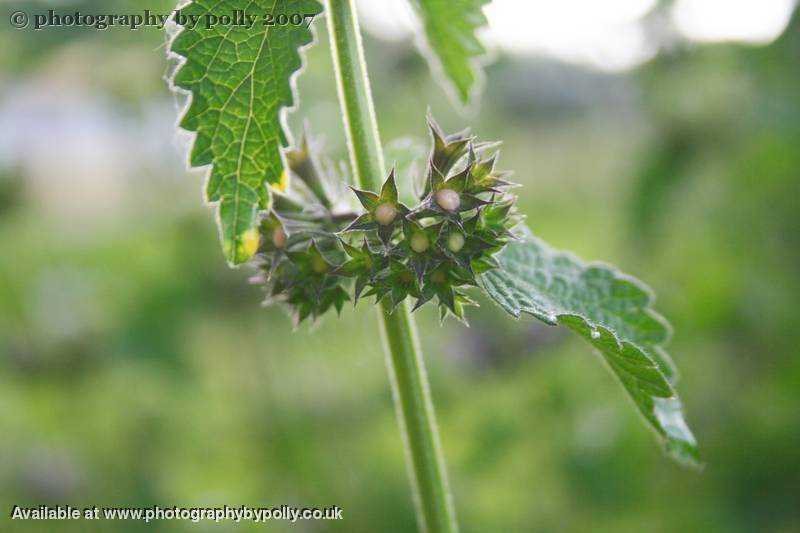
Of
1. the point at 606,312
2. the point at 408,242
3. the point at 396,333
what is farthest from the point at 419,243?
the point at 606,312

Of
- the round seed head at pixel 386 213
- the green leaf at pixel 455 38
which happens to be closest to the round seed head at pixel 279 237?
the round seed head at pixel 386 213

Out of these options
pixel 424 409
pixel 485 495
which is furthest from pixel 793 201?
pixel 424 409

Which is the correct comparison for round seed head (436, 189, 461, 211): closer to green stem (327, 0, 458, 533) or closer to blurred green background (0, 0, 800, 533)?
green stem (327, 0, 458, 533)

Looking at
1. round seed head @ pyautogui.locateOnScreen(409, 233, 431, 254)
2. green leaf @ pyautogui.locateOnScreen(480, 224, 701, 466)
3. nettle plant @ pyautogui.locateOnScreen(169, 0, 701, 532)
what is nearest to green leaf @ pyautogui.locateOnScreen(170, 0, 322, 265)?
nettle plant @ pyautogui.locateOnScreen(169, 0, 701, 532)

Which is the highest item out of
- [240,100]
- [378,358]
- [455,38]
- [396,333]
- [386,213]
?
[378,358]

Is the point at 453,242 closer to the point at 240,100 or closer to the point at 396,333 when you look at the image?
the point at 396,333

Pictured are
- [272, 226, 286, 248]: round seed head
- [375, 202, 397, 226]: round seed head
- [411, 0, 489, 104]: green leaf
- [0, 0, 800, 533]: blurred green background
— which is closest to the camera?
[375, 202, 397, 226]: round seed head
